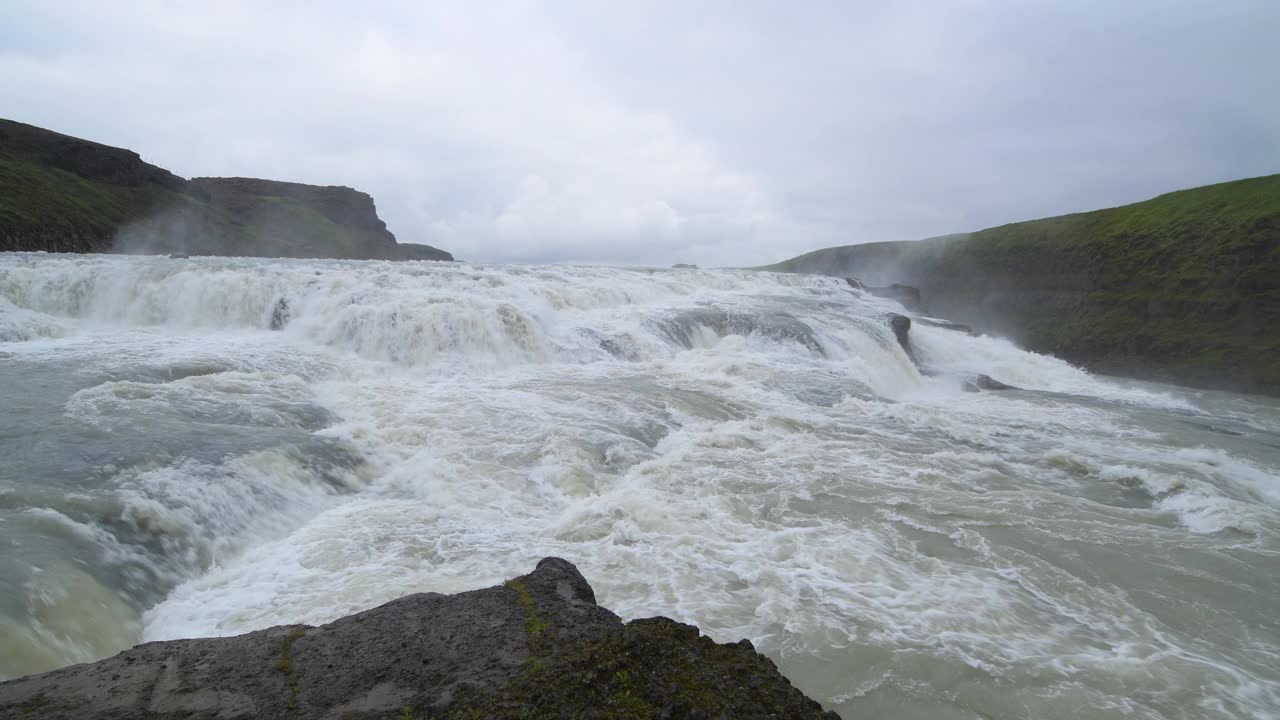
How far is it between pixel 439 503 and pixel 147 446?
10.8ft

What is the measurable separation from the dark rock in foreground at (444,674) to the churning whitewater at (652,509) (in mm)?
1480

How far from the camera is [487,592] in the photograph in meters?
3.50

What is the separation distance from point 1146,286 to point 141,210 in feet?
225

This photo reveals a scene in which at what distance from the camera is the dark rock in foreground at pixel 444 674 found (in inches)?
94.9

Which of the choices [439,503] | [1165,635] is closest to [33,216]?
[439,503]

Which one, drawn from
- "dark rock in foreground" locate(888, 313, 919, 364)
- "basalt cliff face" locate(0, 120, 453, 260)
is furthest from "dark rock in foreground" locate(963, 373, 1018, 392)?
"basalt cliff face" locate(0, 120, 453, 260)

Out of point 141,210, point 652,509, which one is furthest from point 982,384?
point 141,210

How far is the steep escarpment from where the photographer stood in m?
24.5

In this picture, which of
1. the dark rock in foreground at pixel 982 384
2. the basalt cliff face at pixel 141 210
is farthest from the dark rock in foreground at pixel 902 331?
the basalt cliff face at pixel 141 210

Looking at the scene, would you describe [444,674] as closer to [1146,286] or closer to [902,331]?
[902,331]

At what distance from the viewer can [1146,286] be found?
96.1 feet

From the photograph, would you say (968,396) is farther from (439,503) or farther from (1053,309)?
(1053,309)

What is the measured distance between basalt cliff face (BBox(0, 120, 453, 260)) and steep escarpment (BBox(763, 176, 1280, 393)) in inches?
2146

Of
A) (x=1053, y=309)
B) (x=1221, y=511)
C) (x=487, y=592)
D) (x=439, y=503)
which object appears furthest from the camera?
(x=1053, y=309)
